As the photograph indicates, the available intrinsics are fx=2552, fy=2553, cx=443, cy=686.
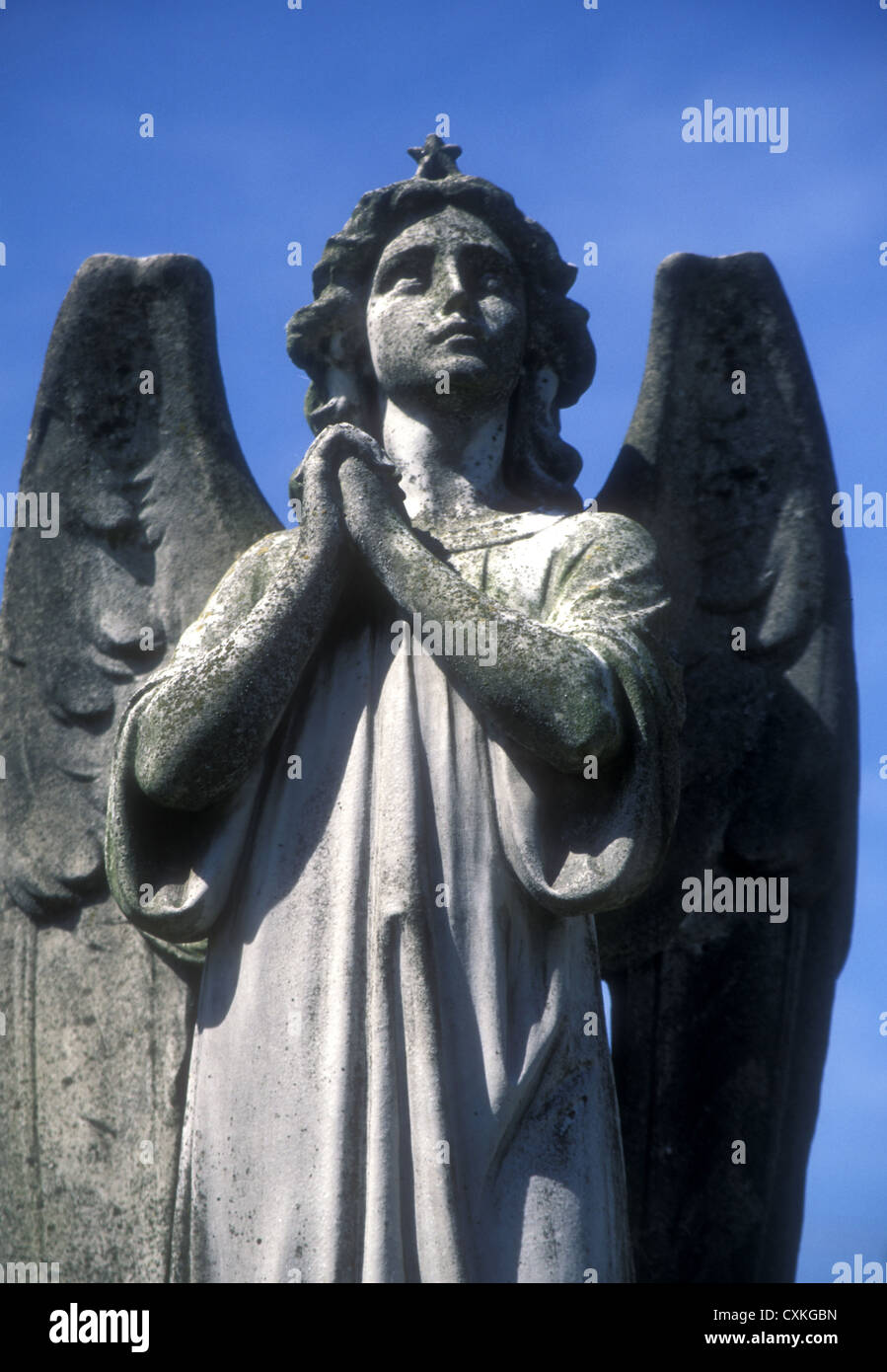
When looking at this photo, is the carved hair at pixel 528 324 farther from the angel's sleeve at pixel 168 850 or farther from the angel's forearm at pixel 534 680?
the angel's sleeve at pixel 168 850

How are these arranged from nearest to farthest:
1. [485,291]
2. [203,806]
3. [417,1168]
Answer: [417,1168] < [203,806] < [485,291]

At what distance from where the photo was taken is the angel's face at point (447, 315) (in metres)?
8.97

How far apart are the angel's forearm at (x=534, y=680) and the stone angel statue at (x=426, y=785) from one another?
12 millimetres

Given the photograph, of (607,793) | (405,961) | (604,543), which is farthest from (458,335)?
(405,961)

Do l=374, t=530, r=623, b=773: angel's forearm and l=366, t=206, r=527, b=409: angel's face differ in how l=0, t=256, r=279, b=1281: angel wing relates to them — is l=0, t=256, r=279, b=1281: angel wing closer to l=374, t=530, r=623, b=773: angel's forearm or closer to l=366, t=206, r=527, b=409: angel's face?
l=366, t=206, r=527, b=409: angel's face

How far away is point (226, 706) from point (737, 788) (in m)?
2.35

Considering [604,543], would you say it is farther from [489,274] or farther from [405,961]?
[405,961]

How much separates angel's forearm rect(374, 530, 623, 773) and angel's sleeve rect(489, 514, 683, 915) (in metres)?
0.07

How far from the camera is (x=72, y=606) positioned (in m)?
9.51

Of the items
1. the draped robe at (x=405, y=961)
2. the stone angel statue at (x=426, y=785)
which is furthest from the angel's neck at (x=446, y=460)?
the draped robe at (x=405, y=961)

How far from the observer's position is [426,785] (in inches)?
315

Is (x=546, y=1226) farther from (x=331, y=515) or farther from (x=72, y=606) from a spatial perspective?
(x=72, y=606)
